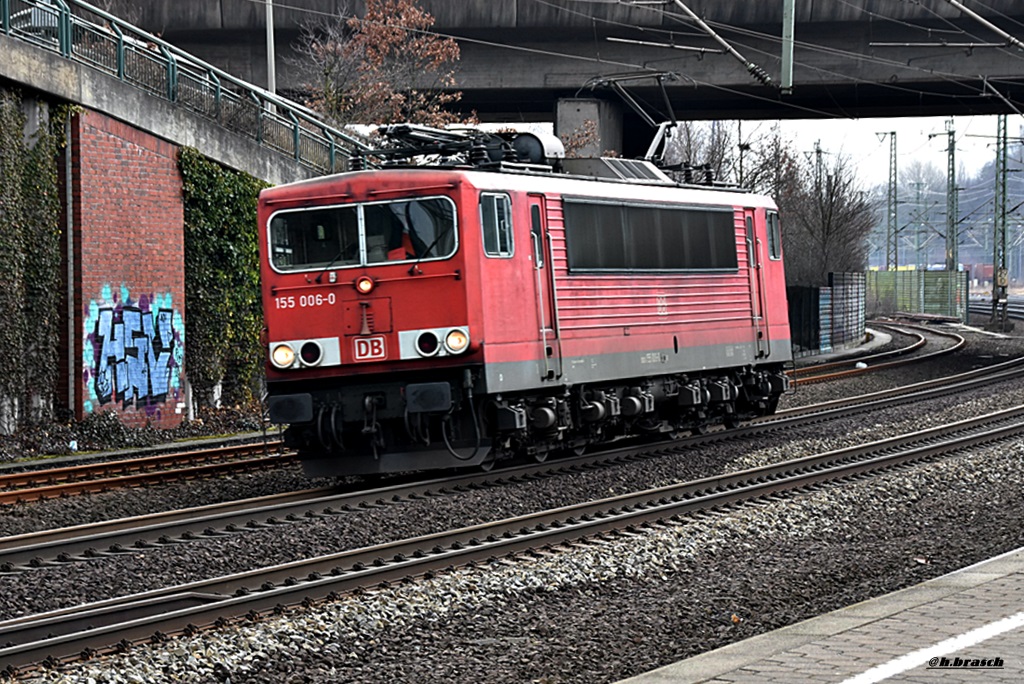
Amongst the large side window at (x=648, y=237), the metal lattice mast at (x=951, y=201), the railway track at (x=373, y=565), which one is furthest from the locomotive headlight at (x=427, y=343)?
Answer: the metal lattice mast at (x=951, y=201)

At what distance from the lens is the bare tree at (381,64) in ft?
109

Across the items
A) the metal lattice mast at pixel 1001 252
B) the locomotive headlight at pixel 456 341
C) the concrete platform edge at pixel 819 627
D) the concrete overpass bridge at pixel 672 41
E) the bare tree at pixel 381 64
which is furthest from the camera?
the metal lattice mast at pixel 1001 252

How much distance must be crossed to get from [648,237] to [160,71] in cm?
877

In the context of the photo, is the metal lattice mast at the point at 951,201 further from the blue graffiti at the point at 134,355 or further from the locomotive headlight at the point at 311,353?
the locomotive headlight at the point at 311,353

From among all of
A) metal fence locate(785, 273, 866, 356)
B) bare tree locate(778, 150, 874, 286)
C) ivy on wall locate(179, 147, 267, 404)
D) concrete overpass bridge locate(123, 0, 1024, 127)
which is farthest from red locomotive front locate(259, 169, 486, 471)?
bare tree locate(778, 150, 874, 286)

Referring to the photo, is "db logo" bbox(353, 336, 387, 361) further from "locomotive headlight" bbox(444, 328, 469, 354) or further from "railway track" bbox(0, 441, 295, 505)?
"railway track" bbox(0, 441, 295, 505)

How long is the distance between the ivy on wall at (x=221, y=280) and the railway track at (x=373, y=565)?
1045 centimetres

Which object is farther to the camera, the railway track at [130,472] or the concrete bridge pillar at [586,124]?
the concrete bridge pillar at [586,124]

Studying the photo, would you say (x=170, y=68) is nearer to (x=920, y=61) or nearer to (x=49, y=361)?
(x=49, y=361)

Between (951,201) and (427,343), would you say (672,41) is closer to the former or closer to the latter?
(427,343)

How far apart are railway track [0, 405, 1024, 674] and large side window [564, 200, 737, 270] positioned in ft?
10.3

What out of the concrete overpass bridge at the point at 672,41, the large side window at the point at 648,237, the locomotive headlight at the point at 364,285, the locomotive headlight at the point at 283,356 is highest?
the concrete overpass bridge at the point at 672,41

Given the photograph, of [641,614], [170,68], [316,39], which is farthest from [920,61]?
[641,614]

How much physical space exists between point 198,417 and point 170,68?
Answer: 530cm
